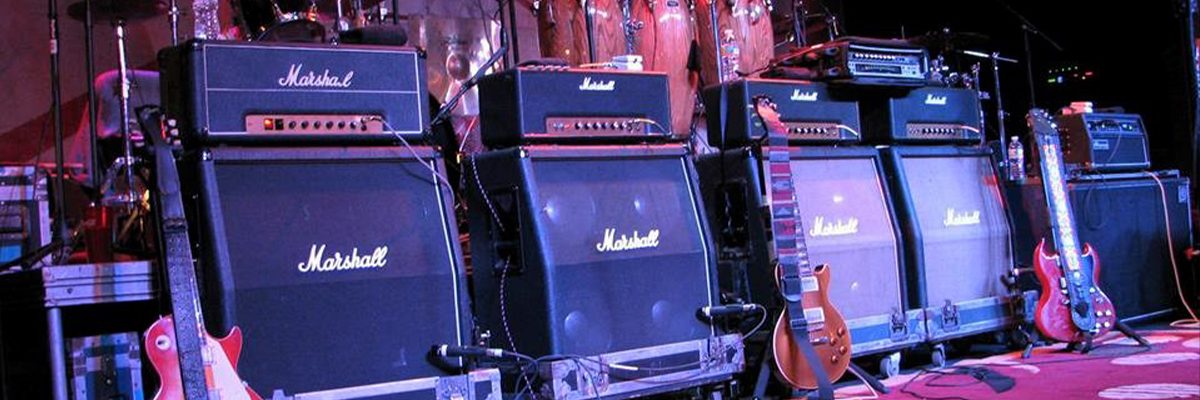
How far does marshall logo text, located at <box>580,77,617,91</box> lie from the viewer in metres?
3.63

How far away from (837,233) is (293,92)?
2.08m

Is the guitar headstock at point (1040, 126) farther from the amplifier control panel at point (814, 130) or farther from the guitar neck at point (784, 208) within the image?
the guitar neck at point (784, 208)

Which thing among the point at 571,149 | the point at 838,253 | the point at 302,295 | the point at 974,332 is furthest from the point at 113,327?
the point at 974,332

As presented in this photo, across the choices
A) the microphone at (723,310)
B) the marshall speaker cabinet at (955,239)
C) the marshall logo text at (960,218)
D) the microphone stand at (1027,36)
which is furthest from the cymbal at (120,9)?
the microphone stand at (1027,36)

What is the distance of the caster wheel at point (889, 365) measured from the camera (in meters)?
4.37

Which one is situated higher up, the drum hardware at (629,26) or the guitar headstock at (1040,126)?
the drum hardware at (629,26)

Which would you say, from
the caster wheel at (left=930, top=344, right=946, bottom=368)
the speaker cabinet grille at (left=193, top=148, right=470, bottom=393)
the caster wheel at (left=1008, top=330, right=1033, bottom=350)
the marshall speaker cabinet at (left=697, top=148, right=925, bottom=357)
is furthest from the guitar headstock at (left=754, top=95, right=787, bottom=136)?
the caster wheel at (left=1008, top=330, right=1033, bottom=350)

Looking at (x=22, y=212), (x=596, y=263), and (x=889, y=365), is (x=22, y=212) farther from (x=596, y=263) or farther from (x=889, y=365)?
(x=889, y=365)

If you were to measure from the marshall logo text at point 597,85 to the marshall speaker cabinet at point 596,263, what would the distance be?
182mm

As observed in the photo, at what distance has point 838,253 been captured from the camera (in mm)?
4242

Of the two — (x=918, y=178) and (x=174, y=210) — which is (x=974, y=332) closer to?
(x=918, y=178)

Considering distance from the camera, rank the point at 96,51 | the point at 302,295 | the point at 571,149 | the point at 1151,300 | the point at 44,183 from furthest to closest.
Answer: the point at 96,51, the point at 1151,300, the point at 44,183, the point at 571,149, the point at 302,295

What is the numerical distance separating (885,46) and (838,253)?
83cm

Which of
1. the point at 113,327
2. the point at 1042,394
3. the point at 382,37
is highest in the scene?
the point at 382,37
